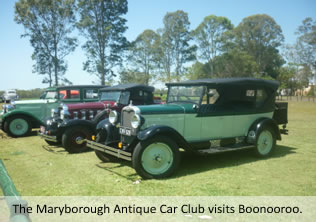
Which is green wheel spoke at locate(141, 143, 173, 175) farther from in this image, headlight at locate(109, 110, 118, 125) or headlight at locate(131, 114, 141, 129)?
headlight at locate(109, 110, 118, 125)

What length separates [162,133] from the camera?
5.22 m

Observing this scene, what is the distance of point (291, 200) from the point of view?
13.1 feet

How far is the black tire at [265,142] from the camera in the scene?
265 inches

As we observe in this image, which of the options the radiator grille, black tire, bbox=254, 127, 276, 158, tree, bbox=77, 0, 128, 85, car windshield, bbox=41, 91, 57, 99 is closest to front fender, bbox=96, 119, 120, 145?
the radiator grille

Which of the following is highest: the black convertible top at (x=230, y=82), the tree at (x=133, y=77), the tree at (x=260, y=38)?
the tree at (x=260, y=38)

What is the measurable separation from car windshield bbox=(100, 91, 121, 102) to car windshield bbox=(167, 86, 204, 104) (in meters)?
2.63

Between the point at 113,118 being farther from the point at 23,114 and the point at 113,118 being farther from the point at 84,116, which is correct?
the point at 23,114

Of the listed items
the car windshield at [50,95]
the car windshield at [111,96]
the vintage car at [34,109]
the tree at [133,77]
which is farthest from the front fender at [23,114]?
the tree at [133,77]

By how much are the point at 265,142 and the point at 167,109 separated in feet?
9.76

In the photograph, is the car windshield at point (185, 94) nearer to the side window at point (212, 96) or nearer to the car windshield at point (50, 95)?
the side window at point (212, 96)

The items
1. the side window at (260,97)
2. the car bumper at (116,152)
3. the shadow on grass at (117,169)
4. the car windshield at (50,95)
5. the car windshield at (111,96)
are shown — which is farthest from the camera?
the car windshield at (50,95)

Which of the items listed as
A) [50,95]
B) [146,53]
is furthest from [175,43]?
[50,95]

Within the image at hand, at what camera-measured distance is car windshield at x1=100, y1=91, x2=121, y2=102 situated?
29.0ft

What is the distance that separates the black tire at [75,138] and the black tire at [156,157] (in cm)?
321
